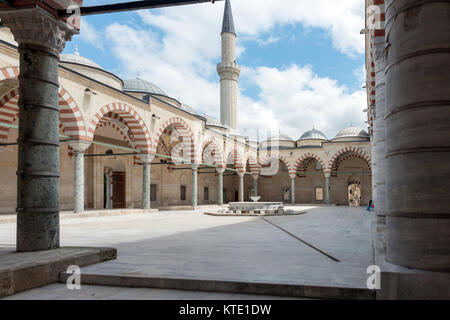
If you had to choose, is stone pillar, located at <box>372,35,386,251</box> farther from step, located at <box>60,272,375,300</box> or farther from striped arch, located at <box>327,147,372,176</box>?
striped arch, located at <box>327,147,372,176</box>

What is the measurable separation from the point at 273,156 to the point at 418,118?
2804 centimetres

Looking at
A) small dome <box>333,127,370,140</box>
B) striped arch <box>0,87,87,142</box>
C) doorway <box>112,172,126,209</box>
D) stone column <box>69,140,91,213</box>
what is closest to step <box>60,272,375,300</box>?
stone column <box>69,140,91,213</box>

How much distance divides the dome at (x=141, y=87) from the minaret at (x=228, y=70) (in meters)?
7.10

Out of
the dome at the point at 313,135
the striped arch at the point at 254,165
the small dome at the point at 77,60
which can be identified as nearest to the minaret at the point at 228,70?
the striped arch at the point at 254,165

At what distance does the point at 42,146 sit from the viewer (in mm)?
3824

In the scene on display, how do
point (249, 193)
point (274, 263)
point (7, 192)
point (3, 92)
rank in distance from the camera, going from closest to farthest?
point (274, 263) → point (3, 92) → point (7, 192) → point (249, 193)

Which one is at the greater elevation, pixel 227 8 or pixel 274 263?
pixel 227 8

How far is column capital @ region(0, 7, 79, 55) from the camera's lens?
149 inches

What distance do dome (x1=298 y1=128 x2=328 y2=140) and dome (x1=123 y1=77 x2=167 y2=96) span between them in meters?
15.2

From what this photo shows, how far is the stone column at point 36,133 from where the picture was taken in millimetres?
3719

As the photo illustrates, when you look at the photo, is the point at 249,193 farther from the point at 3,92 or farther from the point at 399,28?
the point at 399,28

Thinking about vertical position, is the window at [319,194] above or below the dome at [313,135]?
below

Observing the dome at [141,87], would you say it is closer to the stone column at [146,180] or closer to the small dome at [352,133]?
the stone column at [146,180]
